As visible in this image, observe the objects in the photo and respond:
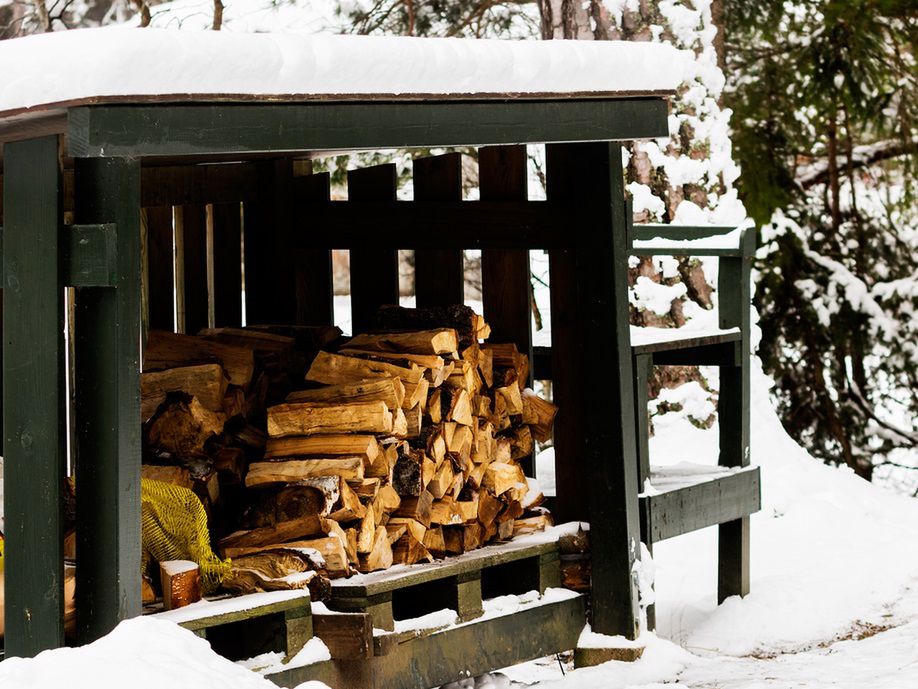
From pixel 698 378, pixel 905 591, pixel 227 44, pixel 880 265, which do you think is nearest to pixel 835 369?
pixel 880 265

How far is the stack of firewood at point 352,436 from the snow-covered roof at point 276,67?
1043 mm

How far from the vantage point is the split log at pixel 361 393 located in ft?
14.6

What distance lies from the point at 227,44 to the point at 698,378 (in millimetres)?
5219

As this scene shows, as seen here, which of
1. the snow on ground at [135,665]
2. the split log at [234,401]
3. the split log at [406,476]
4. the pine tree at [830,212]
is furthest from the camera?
the pine tree at [830,212]

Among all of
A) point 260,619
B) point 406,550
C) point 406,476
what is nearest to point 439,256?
point 406,476

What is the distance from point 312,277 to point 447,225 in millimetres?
933

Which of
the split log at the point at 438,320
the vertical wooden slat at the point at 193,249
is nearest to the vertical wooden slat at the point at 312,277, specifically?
the vertical wooden slat at the point at 193,249

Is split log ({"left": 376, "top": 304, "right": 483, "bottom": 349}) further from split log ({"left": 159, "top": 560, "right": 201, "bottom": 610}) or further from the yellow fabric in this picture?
split log ({"left": 159, "top": 560, "right": 201, "bottom": 610})

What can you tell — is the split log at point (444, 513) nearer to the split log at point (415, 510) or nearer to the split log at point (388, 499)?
the split log at point (415, 510)

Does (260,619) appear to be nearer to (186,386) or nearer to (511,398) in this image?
(186,386)

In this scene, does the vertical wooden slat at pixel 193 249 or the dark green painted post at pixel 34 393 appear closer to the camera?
the dark green painted post at pixel 34 393

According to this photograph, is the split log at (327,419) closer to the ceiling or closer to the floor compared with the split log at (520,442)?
closer to the ceiling

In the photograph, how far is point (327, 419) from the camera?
4418mm

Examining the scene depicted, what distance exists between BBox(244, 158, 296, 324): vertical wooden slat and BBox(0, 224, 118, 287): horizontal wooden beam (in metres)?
2.44
